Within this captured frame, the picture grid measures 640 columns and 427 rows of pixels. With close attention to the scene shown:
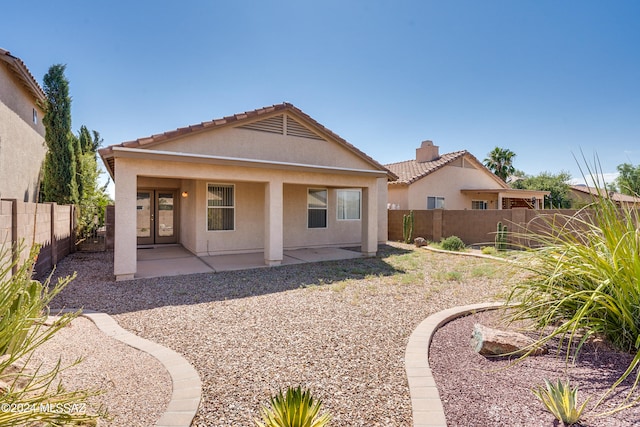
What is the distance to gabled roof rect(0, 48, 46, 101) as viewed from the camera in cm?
1166

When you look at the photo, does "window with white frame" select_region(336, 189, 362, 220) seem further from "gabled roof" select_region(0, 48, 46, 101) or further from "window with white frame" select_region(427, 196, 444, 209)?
"gabled roof" select_region(0, 48, 46, 101)

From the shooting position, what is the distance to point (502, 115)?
20141 millimetres

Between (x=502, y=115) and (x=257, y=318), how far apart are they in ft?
67.8

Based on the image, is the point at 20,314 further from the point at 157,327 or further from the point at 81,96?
the point at 81,96

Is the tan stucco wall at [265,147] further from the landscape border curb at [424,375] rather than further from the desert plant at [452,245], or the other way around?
the landscape border curb at [424,375]

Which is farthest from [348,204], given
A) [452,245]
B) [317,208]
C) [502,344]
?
[502,344]

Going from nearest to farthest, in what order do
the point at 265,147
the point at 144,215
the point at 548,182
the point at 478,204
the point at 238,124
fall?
the point at 238,124 < the point at 265,147 < the point at 144,215 < the point at 478,204 < the point at 548,182

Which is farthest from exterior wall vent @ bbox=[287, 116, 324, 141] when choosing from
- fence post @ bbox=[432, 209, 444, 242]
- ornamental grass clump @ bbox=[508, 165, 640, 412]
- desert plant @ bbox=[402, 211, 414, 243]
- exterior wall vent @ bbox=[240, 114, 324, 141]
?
ornamental grass clump @ bbox=[508, 165, 640, 412]

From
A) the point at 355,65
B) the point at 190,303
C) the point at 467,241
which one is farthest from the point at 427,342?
the point at 467,241

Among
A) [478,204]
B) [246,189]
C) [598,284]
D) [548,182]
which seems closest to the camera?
[598,284]

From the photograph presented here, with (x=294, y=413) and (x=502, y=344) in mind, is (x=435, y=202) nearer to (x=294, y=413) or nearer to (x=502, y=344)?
(x=502, y=344)

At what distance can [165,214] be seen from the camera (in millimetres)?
15875

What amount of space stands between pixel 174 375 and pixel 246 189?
10301 millimetres

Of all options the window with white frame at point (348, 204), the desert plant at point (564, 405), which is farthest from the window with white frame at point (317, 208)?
the desert plant at point (564, 405)
